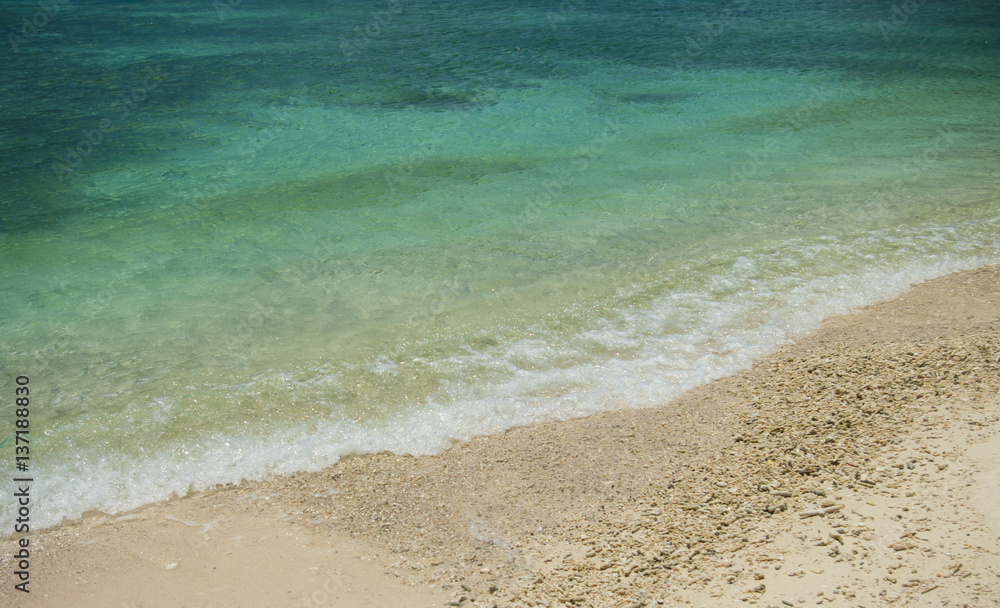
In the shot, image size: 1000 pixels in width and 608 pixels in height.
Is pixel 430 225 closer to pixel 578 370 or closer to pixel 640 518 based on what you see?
pixel 578 370

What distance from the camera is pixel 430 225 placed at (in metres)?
7.05

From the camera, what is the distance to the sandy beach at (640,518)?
2789mm

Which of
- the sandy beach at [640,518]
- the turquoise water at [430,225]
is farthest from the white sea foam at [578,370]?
the sandy beach at [640,518]

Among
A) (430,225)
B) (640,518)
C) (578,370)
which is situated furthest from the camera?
(430,225)

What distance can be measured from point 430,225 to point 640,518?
14.4ft

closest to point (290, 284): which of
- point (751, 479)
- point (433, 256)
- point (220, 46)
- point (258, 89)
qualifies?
point (433, 256)

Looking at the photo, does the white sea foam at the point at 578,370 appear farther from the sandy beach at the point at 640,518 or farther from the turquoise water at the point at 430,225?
the sandy beach at the point at 640,518

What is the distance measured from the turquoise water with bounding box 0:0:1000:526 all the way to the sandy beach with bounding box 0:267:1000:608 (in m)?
0.34

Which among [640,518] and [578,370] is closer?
[640,518]

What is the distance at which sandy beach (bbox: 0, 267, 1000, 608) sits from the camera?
2.79m

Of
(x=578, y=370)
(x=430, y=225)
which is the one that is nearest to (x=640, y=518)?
(x=578, y=370)

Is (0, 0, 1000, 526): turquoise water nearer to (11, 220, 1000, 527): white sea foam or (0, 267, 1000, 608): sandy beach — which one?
(11, 220, 1000, 527): white sea foam

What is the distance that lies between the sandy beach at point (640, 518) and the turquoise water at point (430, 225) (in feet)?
1.12

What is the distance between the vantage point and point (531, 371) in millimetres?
4750
